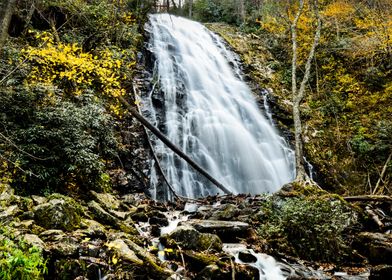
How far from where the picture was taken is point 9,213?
4109 millimetres

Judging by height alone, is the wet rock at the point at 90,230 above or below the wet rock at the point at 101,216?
above

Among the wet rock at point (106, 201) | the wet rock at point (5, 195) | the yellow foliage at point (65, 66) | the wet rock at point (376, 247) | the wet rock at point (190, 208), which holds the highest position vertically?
the yellow foliage at point (65, 66)

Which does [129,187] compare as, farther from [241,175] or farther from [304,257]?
[304,257]

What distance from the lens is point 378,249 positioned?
5773 millimetres

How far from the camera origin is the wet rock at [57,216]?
4440 millimetres

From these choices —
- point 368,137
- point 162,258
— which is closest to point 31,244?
point 162,258

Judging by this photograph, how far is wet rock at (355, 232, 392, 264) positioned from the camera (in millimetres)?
5648

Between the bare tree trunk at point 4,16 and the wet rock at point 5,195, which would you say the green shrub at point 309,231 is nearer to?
the wet rock at point 5,195

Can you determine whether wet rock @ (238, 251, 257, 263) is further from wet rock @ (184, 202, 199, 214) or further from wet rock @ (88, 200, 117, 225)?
wet rock @ (184, 202, 199, 214)

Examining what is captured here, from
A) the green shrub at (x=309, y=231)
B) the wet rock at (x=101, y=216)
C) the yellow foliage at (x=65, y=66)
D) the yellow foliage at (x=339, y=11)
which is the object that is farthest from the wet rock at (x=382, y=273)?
the yellow foliage at (x=339, y=11)

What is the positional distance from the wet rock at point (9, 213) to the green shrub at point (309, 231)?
447 cm

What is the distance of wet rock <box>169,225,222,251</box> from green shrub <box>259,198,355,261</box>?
1.53m

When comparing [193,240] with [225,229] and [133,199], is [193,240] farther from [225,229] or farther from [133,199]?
[133,199]

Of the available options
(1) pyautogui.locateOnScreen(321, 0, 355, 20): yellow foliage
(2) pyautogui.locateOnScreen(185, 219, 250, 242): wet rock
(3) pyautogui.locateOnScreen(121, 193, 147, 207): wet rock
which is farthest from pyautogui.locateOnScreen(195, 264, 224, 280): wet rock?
(1) pyautogui.locateOnScreen(321, 0, 355, 20): yellow foliage
